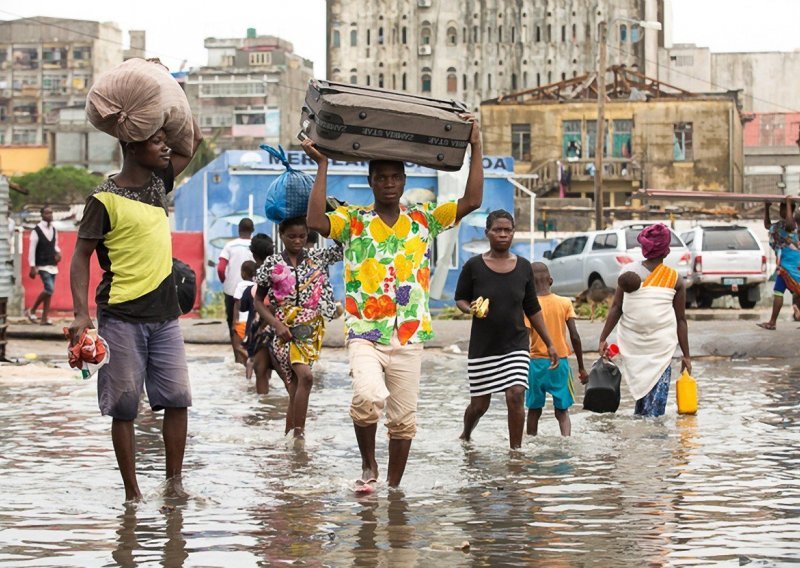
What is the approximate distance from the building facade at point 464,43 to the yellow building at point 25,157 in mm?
24895

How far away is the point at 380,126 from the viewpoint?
7145 mm

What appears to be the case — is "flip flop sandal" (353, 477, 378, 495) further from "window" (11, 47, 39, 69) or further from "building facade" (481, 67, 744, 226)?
"window" (11, 47, 39, 69)

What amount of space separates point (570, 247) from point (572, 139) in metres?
40.4

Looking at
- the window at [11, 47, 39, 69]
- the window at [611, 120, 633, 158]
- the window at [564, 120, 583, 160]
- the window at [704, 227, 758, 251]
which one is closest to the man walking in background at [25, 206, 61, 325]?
the window at [704, 227, 758, 251]

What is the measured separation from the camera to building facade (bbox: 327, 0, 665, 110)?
105m

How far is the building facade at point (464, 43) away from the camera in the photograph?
105375 millimetres

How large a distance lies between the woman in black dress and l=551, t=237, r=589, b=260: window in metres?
20.9

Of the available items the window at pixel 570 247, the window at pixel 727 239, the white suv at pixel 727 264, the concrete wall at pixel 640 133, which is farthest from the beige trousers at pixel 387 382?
the concrete wall at pixel 640 133

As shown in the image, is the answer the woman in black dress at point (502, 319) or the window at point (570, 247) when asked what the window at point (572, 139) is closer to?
the window at point (570, 247)

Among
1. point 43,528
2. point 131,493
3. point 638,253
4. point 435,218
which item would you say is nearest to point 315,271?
point 435,218

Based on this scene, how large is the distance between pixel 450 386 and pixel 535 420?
14.4 ft

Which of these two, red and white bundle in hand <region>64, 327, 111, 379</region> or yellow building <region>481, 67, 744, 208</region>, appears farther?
yellow building <region>481, 67, 744, 208</region>

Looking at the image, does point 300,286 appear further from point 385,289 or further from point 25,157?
point 25,157

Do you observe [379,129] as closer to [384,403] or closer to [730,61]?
[384,403]
